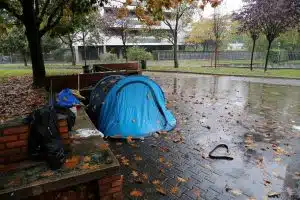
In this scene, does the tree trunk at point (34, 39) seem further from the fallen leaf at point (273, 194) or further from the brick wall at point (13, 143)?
the fallen leaf at point (273, 194)

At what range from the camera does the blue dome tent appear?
20.4 feet

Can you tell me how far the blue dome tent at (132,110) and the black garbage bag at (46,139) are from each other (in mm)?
2870

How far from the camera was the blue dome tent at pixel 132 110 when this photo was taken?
20.4ft

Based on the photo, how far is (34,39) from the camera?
430 inches

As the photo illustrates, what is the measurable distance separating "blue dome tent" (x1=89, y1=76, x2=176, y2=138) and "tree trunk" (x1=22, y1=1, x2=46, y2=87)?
5.51 meters

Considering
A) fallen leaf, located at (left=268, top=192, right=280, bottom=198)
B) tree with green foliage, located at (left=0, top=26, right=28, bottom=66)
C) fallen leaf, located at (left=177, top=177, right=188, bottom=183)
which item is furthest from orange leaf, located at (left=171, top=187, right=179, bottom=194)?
tree with green foliage, located at (left=0, top=26, right=28, bottom=66)

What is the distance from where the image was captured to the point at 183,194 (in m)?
3.83

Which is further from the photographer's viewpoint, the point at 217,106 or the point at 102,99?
the point at 217,106

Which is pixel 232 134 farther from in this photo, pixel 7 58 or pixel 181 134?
pixel 7 58

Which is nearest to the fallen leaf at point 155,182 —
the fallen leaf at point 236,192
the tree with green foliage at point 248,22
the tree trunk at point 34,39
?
the fallen leaf at point 236,192

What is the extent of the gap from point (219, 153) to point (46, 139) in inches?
139

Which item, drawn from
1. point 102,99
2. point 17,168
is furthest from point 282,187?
point 102,99

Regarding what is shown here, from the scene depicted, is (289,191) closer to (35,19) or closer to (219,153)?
(219,153)

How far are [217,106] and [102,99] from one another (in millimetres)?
4428
